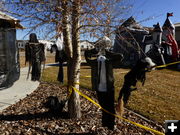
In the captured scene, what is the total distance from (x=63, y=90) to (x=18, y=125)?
3388 mm

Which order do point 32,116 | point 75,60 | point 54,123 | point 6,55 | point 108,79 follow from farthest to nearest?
point 6,55 → point 32,116 → point 54,123 → point 75,60 → point 108,79

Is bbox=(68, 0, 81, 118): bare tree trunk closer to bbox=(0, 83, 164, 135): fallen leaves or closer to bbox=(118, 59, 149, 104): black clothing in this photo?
bbox=(0, 83, 164, 135): fallen leaves

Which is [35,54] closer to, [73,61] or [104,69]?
[73,61]

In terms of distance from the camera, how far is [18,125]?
3.99 m

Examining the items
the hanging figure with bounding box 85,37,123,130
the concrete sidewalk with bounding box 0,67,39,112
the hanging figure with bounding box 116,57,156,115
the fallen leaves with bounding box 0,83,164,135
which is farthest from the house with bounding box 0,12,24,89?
the hanging figure with bounding box 116,57,156,115

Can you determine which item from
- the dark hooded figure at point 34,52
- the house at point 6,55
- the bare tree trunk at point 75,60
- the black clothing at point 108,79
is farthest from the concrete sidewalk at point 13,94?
the black clothing at point 108,79

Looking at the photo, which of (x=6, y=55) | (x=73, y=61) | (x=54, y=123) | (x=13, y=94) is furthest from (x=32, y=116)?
(x=6, y=55)

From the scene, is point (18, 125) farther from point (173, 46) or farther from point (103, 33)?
point (173, 46)

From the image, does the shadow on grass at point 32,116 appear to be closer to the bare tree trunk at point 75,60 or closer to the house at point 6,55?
the bare tree trunk at point 75,60

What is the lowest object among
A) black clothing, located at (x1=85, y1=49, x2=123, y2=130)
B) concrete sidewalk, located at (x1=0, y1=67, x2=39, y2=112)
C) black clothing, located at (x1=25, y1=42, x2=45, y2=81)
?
concrete sidewalk, located at (x1=0, y1=67, x2=39, y2=112)

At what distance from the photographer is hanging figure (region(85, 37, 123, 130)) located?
10.5ft

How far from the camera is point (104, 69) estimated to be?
10.7 feet

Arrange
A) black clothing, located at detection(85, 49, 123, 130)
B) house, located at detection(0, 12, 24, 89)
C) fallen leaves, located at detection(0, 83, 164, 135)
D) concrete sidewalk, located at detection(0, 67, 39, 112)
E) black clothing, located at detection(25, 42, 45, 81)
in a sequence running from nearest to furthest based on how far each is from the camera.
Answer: black clothing, located at detection(85, 49, 123, 130), fallen leaves, located at detection(0, 83, 164, 135), black clothing, located at detection(25, 42, 45, 81), concrete sidewalk, located at detection(0, 67, 39, 112), house, located at detection(0, 12, 24, 89)

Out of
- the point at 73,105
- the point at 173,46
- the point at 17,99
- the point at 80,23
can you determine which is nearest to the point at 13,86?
the point at 17,99
